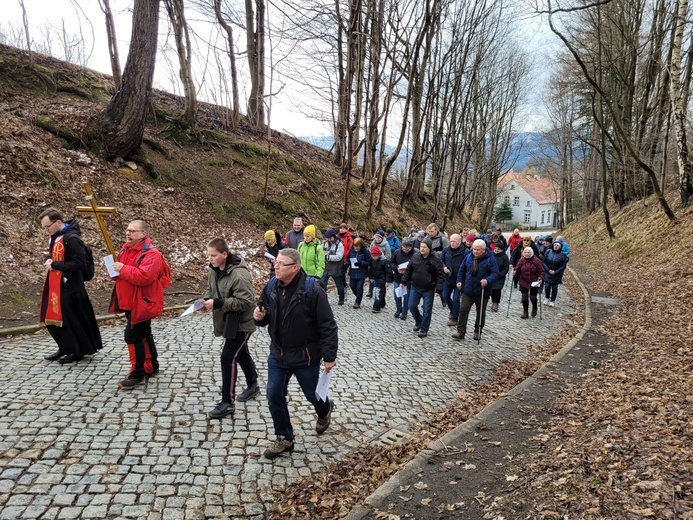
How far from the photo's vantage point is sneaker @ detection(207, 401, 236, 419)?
16.0 feet

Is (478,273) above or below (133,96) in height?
below

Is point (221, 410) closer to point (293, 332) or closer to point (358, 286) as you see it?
point (293, 332)

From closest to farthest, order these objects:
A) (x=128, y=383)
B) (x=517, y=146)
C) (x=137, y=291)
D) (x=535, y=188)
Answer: (x=137, y=291)
(x=128, y=383)
(x=517, y=146)
(x=535, y=188)

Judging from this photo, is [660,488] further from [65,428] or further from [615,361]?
[65,428]

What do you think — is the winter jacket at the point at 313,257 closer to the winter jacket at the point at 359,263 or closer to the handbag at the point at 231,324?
the winter jacket at the point at 359,263

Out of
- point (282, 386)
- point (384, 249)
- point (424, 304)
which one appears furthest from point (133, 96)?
point (282, 386)

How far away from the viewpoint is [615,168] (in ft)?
95.9

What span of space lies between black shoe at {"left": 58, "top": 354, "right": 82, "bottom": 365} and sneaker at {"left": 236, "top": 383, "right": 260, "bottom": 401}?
267 centimetres

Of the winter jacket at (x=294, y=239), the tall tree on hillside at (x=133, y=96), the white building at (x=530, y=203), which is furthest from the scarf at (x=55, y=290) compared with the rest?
the white building at (x=530, y=203)

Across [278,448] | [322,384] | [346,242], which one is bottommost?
[278,448]

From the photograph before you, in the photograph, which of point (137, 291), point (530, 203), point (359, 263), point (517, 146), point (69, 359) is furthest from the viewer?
point (530, 203)

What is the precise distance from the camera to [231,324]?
4.77 m

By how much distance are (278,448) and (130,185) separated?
1122 centimetres

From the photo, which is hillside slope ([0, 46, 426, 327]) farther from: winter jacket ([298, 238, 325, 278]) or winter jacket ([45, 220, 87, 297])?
winter jacket ([298, 238, 325, 278])
